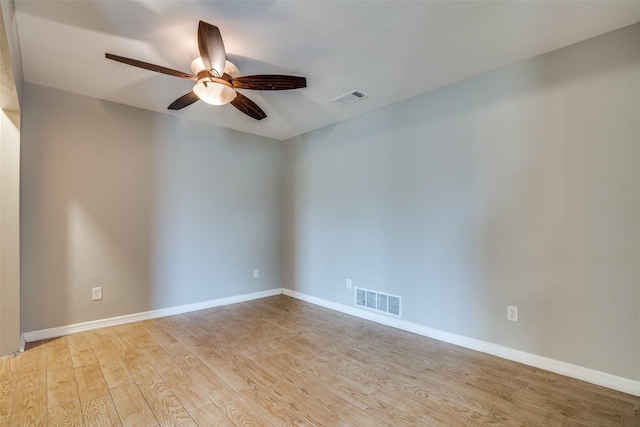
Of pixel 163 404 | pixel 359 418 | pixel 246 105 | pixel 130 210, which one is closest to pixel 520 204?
pixel 359 418

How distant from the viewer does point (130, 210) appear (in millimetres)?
3254

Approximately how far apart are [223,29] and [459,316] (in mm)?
2978

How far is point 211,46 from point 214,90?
1.29 feet

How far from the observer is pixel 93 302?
3.01 m

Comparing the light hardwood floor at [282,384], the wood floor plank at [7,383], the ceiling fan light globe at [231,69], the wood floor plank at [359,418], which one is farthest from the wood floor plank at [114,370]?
the ceiling fan light globe at [231,69]

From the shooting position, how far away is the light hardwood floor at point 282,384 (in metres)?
1.70

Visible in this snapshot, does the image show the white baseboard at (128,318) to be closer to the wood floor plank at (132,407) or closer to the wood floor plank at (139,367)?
the wood floor plank at (139,367)

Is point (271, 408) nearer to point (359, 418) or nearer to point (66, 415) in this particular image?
point (359, 418)

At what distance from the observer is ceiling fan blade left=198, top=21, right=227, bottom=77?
1629 mm

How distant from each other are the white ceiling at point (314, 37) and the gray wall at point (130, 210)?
1.69ft

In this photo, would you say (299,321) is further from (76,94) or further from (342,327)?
(76,94)

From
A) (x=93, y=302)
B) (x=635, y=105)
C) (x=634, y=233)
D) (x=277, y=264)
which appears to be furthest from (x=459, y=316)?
(x=93, y=302)

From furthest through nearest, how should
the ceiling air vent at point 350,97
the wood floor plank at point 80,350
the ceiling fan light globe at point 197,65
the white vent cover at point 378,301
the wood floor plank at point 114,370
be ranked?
the white vent cover at point 378,301 → the ceiling air vent at point 350,97 → the wood floor plank at point 80,350 → the ceiling fan light globe at point 197,65 → the wood floor plank at point 114,370

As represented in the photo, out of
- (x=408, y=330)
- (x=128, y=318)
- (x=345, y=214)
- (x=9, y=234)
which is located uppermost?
(x=345, y=214)
